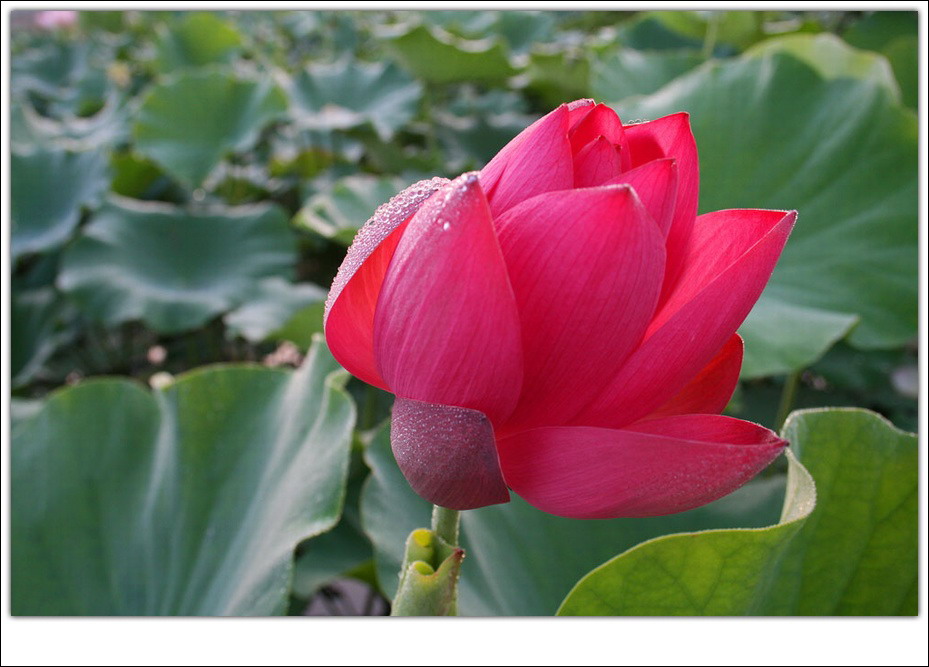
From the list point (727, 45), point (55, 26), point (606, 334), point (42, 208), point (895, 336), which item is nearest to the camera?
point (606, 334)

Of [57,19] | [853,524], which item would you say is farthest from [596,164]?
[57,19]

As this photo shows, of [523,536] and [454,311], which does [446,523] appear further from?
[523,536]

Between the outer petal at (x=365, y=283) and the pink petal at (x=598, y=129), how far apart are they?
0.04 m

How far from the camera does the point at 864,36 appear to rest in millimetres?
896

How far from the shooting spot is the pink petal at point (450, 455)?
0.20m

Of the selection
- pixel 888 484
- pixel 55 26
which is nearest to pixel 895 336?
pixel 888 484

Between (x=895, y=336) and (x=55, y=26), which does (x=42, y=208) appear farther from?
(x=55, y=26)

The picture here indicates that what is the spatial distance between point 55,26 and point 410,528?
2.73 metres

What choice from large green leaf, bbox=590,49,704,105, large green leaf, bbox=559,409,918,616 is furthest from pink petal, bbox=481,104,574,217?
large green leaf, bbox=590,49,704,105

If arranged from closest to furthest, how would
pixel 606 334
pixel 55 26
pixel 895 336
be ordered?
pixel 606 334 < pixel 895 336 < pixel 55 26

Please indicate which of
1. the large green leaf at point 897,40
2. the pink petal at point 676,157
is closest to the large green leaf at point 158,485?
the pink petal at point 676,157

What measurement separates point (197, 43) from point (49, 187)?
0.57m

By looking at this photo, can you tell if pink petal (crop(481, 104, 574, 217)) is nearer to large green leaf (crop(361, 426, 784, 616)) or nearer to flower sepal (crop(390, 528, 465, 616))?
flower sepal (crop(390, 528, 465, 616))

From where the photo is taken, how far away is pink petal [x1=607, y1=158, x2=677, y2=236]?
0.68 ft
